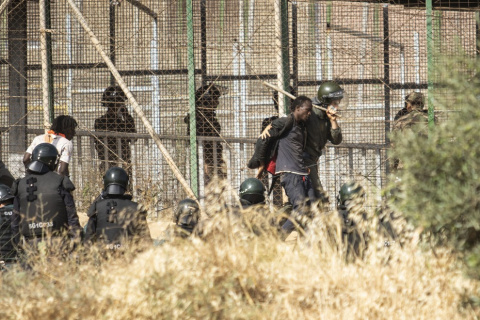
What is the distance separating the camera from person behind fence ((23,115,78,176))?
28.3 feet

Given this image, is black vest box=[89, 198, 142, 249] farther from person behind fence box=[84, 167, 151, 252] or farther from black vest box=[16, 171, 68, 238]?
black vest box=[16, 171, 68, 238]

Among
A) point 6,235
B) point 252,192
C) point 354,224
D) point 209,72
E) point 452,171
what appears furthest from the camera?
point 209,72

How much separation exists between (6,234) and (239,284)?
10.2 feet

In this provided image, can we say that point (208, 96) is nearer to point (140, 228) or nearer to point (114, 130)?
point (114, 130)

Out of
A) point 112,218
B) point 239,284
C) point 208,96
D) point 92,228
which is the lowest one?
point 239,284

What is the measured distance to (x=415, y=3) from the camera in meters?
11.2

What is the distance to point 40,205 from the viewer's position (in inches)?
267

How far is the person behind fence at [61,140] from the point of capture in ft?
28.3

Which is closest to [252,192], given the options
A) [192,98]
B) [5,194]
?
A: [192,98]

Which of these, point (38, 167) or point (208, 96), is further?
point (208, 96)

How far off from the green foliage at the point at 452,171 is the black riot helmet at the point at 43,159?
3403 millimetres

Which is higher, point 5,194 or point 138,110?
point 138,110

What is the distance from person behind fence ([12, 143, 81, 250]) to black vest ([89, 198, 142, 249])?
196 millimetres

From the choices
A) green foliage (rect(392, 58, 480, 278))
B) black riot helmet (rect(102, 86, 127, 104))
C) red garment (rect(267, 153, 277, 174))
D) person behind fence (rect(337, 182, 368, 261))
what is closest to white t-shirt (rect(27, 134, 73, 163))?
red garment (rect(267, 153, 277, 174))
